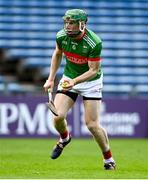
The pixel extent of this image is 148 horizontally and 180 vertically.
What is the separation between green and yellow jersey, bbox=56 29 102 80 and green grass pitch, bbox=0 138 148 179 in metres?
1.43

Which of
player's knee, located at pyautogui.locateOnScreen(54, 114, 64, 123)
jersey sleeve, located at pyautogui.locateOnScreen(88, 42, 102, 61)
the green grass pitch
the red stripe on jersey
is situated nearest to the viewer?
the green grass pitch

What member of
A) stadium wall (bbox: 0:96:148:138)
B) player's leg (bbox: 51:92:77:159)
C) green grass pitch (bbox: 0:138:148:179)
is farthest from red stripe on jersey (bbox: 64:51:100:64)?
stadium wall (bbox: 0:96:148:138)

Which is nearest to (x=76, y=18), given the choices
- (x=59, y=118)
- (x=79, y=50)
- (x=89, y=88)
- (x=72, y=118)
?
(x=79, y=50)

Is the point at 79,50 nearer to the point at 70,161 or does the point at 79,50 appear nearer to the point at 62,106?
the point at 62,106

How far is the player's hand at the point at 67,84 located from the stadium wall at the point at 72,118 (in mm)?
9302

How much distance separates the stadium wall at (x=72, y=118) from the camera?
1998 centimetres

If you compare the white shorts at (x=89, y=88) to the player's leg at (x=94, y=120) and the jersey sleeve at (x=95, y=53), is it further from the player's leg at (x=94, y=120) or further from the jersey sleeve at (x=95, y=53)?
the jersey sleeve at (x=95, y=53)

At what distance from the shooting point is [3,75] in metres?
24.6

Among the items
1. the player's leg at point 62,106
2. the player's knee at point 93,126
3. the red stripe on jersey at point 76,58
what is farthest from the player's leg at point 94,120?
the red stripe on jersey at point 76,58

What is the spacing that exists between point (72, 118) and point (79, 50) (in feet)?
32.6

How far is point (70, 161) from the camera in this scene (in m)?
12.4

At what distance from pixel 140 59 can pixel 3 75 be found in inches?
180

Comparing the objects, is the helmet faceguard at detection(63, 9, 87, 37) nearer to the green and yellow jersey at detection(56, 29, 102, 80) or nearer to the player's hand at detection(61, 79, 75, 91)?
the green and yellow jersey at detection(56, 29, 102, 80)

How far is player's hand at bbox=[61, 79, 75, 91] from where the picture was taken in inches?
409
